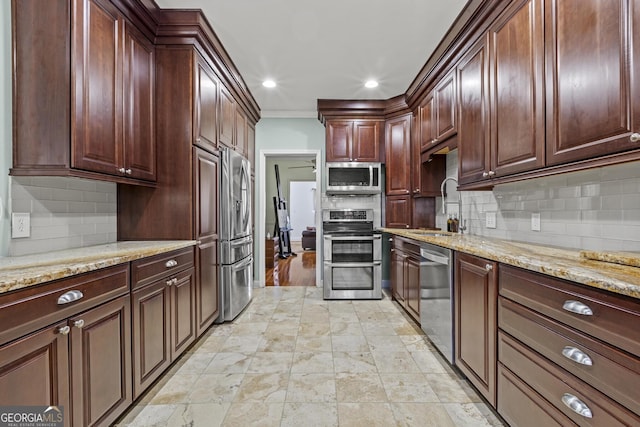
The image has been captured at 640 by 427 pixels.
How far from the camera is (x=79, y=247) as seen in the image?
1.93m

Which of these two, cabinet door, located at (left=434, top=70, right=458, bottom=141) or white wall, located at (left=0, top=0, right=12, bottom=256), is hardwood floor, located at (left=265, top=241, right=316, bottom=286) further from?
white wall, located at (left=0, top=0, right=12, bottom=256)

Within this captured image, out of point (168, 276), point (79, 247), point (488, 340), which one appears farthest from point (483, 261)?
point (79, 247)

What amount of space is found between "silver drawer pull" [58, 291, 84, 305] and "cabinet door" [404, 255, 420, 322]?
2.43 meters

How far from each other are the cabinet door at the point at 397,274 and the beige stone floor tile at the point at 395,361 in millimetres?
1042

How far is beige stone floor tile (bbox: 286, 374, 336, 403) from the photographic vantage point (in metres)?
1.78

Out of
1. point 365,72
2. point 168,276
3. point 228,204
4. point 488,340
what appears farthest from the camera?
point 365,72

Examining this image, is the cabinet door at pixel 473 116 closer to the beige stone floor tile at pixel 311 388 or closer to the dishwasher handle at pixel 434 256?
the dishwasher handle at pixel 434 256

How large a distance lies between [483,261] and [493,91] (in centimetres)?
119

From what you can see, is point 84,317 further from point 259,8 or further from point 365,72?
point 365,72

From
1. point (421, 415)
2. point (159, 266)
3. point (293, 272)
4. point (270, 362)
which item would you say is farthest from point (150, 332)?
point (293, 272)

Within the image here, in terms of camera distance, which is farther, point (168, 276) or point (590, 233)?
point (168, 276)

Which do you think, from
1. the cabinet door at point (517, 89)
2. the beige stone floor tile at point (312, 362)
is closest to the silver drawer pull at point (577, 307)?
the cabinet door at point (517, 89)

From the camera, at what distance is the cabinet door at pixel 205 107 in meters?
2.42

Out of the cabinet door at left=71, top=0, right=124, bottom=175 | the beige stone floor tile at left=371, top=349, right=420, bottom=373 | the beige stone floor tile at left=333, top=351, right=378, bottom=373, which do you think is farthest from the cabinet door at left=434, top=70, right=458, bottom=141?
the cabinet door at left=71, top=0, right=124, bottom=175
